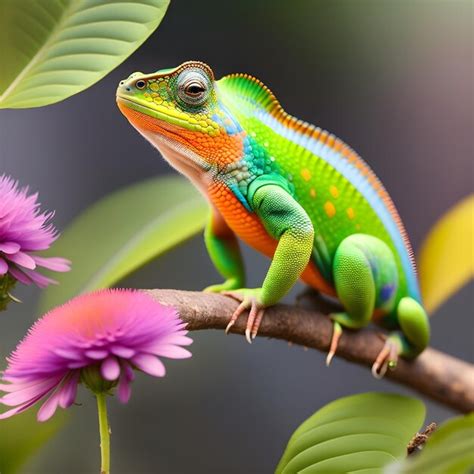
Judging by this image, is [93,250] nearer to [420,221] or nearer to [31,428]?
[31,428]

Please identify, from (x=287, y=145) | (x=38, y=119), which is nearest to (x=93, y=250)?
(x=38, y=119)

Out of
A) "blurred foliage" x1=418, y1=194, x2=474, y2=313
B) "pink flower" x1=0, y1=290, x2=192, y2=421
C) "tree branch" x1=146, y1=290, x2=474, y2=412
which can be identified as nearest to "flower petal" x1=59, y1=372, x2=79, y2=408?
"pink flower" x1=0, y1=290, x2=192, y2=421

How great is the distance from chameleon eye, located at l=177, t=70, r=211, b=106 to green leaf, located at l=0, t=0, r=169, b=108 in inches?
1.5

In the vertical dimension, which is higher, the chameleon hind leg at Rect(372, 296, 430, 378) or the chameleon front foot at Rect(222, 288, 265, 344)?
the chameleon front foot at Rect(222, 288, 265, 344)

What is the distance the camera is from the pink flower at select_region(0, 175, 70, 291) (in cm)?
42

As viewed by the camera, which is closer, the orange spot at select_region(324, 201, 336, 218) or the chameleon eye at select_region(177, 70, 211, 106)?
the chameleon eye at select_region(177, 70, 211, 106)

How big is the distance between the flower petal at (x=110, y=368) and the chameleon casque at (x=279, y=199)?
0.19m

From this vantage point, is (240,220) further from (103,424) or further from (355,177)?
(103,424)

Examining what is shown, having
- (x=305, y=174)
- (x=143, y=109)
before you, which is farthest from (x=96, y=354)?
(x=305, y=174)

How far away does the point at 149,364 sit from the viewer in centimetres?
35

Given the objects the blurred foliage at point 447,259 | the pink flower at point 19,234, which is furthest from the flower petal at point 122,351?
the blurred foliage at point 447,259

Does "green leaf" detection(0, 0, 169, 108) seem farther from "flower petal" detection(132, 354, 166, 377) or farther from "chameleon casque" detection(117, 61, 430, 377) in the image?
"flower petal" detection(132, 354, 166, 377)

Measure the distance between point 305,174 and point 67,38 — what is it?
0.23 m

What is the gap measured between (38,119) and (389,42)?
22.7 inches
